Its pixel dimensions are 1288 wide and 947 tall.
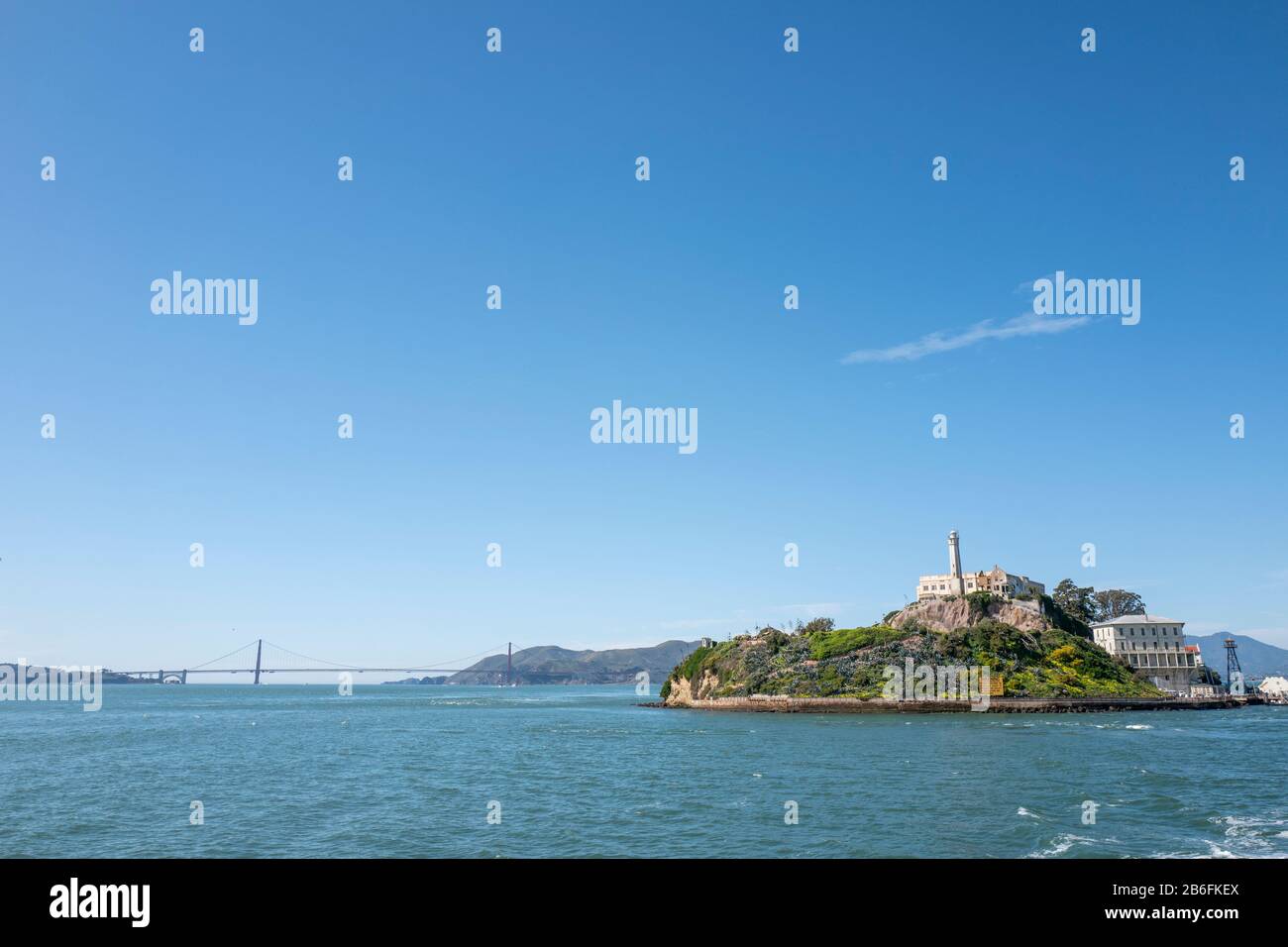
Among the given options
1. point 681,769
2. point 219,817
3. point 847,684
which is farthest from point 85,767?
point 847,684

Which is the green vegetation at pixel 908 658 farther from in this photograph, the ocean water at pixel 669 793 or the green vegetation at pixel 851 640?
the ocean water at pixel 669 793

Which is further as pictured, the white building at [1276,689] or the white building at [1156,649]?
the white building at [1156,649]

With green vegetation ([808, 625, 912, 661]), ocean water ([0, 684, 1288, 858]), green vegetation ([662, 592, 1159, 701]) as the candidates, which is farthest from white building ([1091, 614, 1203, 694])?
ocean water ([0, 684, 1288, 858])

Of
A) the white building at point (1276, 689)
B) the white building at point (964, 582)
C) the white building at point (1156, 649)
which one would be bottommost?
the white building at point (1276, 689)

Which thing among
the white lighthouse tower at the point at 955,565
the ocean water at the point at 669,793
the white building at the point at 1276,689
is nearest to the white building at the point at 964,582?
the white lighthouse tower at the point at 955,565

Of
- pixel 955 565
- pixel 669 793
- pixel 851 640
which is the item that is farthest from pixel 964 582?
pixel 669 793
